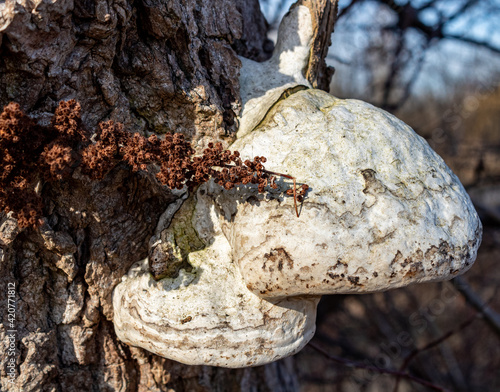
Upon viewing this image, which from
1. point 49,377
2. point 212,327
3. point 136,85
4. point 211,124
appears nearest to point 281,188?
point 211,124

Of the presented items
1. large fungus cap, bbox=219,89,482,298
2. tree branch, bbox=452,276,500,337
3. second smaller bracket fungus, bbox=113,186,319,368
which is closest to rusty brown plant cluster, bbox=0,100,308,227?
large fungus cap, bbox=219,89,482,298

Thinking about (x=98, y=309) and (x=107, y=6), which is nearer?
(x=107, y=6)

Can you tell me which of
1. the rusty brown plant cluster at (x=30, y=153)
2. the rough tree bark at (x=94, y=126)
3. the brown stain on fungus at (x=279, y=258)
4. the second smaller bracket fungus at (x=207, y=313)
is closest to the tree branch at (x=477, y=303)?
the second smaller bracket fungus at (x=207, y=313)

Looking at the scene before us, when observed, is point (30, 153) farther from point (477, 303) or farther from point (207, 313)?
point (477, 303)

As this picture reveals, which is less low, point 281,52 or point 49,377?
point 281,52

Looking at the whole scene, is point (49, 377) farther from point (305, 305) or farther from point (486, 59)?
point (486, 59)

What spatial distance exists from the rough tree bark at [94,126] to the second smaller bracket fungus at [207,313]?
0.15 m

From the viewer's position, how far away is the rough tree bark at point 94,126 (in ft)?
4.43

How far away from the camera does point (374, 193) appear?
1.44m

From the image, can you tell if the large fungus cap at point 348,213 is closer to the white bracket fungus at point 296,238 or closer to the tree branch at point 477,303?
the white bracket fungus at point 296,238

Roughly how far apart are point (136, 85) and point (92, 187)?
449mm

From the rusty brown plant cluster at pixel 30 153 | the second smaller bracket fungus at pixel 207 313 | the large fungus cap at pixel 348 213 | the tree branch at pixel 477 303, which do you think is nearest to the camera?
the rusty brown plant cluster at pixel 30 153

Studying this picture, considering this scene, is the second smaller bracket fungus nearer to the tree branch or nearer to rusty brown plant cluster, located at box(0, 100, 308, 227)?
rusty brown plant cluster, located at box(0, 100, 308, 227)

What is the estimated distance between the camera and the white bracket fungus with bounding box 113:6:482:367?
1.36m
